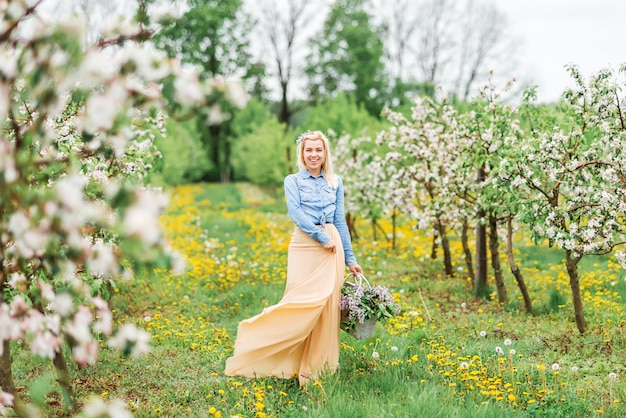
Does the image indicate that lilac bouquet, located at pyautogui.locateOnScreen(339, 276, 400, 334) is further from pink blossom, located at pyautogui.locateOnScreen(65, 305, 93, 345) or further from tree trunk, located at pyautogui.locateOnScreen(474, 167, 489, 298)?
tree trunk, located at pyautogui.locateOnScreen(474, 167, 489, 298)

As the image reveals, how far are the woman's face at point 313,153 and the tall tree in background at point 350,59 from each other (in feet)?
101

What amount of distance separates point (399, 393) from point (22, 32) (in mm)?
3788

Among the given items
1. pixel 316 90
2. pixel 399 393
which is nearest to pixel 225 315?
pixel 399 393

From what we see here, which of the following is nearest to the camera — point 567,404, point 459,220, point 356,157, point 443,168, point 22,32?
point 22,32

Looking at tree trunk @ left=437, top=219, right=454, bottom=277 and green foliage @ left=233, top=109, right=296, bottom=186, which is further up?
green foliage @ left=233, top=109, right=296, bottom=186

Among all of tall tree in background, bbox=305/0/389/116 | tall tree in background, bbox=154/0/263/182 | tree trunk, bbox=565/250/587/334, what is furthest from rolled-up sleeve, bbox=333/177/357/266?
tall tree in background, bbox=305/0/389/116

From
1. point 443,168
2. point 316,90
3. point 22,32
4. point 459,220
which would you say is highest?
point 316,90

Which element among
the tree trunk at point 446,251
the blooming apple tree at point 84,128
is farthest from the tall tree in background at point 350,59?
the blooming apple tree at point 84,128

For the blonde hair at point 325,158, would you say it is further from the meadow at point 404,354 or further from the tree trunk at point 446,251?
the tree trunk at point 446,251

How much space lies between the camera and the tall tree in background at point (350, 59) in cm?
3522

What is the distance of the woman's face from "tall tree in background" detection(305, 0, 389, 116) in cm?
3065

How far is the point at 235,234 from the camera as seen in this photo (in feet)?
44.2

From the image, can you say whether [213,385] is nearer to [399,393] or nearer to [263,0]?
[399,393]

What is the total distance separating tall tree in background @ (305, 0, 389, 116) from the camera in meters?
35.2
